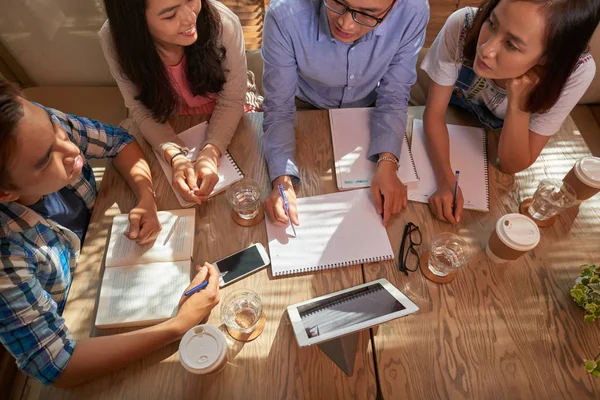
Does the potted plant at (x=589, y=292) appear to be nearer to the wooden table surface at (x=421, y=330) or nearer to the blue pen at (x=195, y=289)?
the wooden table surface at (x=421, y=330)

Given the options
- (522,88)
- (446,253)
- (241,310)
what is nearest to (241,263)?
(241,310)

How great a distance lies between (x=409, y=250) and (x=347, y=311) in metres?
0.30

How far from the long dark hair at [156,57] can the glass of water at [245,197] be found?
1.38 ft

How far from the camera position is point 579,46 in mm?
1047

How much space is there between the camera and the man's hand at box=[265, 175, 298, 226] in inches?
46.3

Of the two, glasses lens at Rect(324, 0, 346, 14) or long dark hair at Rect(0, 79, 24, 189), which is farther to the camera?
glasses lens at Rect(324, 0, 346, 14)

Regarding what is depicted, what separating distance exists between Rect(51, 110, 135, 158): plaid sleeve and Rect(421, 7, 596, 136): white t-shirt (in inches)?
44.0

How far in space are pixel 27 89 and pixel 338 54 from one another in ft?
5.12

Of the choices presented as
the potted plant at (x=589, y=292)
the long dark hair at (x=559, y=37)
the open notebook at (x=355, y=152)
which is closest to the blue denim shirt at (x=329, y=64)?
the open notebook at (x=355, y=152)

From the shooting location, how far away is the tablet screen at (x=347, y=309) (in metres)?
0.92

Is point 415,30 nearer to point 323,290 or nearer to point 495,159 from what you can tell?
point 495,159

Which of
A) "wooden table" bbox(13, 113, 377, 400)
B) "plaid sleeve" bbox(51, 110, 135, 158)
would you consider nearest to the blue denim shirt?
"wooden table" bbox(13, 113, 377, 400)

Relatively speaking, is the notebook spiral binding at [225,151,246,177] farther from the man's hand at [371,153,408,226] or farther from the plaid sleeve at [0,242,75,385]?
the plaid sleeve at [0,242,75,385]

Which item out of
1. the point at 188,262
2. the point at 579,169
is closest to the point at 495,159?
the point at 579,169
